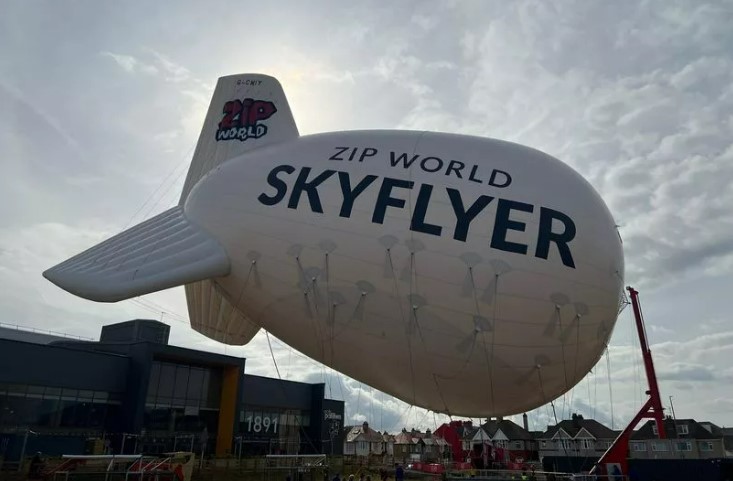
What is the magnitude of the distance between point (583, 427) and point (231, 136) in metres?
61.0

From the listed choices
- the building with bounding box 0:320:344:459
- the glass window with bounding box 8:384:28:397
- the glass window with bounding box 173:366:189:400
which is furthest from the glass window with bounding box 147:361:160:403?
the glass window with bounding box 8:384:28:397

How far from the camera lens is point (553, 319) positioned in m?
16.0

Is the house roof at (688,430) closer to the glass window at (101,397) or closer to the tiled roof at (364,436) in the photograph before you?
the tiled roof at (364,436)

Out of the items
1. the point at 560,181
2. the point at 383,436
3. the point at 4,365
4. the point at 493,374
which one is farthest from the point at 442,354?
the point at 383,436

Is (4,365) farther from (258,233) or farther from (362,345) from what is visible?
(362,345)

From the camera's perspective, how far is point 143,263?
16781 millimetres

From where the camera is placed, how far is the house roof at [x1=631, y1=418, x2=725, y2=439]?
191 ft

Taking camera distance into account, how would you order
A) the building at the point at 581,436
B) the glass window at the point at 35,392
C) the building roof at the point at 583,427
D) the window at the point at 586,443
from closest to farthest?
the glass window at the point at 35,392, the building at the point at 581,436, the window at the point at 586,443, the building roof at the point at 583,427

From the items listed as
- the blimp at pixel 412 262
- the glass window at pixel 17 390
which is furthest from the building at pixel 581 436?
the glass window at pixel 17 390

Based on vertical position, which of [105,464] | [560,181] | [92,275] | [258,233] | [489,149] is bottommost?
[105,464]

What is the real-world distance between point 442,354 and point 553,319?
3455 millimetres

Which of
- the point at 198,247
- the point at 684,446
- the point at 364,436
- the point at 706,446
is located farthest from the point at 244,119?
the point at 364,436

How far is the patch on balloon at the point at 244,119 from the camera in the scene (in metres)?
22.7

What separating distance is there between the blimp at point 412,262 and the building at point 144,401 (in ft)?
67.0
